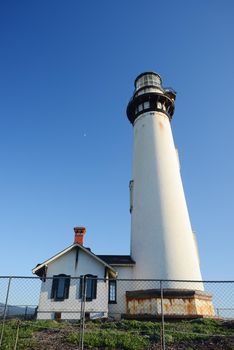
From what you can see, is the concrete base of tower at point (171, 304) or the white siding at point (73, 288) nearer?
the concrete base of tower at point (171, 304)

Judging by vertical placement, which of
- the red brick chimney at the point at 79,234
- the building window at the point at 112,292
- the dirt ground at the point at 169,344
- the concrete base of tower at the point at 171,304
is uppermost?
the red brick chimney at the point at 79,234

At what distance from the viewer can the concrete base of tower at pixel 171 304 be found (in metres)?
15.9

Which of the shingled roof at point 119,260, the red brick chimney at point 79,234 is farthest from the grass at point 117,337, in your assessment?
the red brick chimney at point 79,234

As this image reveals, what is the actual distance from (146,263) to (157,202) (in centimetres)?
412

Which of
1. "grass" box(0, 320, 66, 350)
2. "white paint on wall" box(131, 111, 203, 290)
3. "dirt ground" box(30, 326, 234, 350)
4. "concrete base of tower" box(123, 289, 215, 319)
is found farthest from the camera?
"white paint on wall" box(131, 111, 203, 290)

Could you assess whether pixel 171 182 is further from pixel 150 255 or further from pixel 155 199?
pixel 150 255

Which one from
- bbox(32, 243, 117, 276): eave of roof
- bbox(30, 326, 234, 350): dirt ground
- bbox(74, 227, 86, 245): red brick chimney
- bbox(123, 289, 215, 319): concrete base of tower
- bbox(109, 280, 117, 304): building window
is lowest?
bbox(30, 326, 234, 350): dirt ground

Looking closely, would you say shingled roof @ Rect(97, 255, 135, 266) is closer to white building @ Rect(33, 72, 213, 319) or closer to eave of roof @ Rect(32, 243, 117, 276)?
white building @ Rect(33, 72, 213, 319)

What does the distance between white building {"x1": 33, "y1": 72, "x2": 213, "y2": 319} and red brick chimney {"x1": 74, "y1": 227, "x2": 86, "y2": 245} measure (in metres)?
0.07

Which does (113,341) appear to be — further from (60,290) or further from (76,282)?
(60,290)

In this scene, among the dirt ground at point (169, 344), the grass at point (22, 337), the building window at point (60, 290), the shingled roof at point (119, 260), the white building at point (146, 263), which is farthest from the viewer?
the shingled roof at point (119, 260)

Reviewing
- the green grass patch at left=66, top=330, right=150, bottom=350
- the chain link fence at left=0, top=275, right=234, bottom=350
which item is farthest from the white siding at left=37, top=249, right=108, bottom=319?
the green grass patch at left=66, top=330, right=150, bottom=350

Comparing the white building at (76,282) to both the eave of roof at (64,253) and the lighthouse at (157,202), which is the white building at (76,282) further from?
the lighthouse at (157,202)

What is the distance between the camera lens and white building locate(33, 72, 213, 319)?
1680 centimetres
